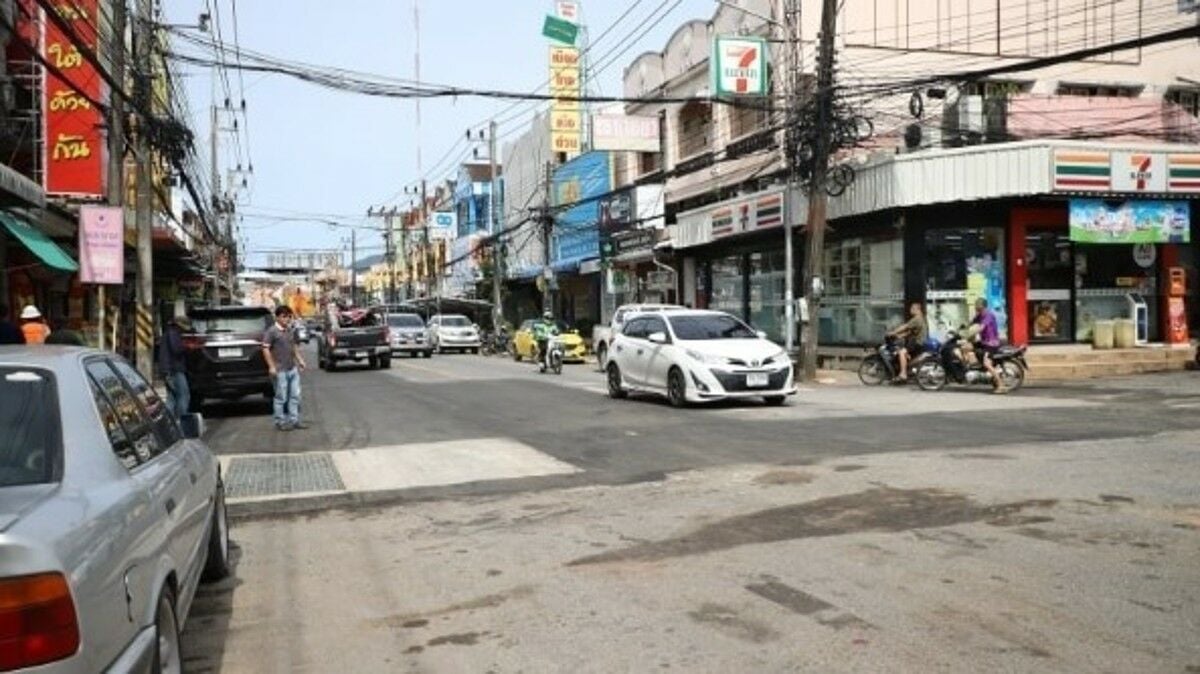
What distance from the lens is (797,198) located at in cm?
2712

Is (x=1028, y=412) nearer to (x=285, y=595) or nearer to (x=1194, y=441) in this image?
(x=1194, y=441)

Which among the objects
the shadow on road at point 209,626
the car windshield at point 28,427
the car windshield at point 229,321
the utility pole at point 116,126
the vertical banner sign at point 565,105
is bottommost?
the shadow on road at point 209,626

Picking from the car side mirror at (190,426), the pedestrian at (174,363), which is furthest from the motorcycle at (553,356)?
the car side mirror at (190,426)

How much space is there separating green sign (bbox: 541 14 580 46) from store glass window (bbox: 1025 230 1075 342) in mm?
18961

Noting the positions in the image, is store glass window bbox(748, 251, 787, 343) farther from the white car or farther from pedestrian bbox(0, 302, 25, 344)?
pedestrian bbox(0, 302, 25, 344)

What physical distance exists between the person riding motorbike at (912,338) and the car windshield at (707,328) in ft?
14.8

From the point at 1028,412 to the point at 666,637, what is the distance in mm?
11345

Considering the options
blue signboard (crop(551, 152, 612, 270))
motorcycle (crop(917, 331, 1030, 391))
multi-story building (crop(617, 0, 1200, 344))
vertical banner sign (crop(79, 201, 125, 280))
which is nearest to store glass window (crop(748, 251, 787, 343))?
multi-story building (crop(617, 0, 1200, 344))

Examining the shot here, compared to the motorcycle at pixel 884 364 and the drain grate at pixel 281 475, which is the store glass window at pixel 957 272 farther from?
the drain grate at pixel 281 475

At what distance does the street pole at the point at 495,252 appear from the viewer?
1873 inches

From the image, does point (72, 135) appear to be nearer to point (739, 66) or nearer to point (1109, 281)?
point (739, 66)

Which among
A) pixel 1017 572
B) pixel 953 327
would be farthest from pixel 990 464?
pixel 953 327

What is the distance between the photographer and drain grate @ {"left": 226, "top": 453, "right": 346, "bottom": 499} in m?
9.93

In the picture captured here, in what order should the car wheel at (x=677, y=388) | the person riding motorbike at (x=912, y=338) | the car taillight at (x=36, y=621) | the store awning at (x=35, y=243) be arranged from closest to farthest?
1. the car taillight at (x=36, y=621)
2. the store awning at (x=35, y=243)
3. the car wheel at (x=677, y=388)
4. the person riding motorbike at (x=912, y=338)
